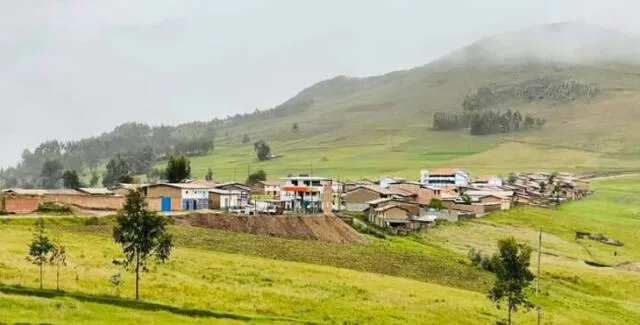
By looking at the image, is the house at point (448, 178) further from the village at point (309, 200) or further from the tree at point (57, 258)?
the tree at point (57, 258)

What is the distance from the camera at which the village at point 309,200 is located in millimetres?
90500

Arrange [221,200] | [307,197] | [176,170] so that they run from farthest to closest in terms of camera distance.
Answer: [176,170] → [307,197] → [221,200]

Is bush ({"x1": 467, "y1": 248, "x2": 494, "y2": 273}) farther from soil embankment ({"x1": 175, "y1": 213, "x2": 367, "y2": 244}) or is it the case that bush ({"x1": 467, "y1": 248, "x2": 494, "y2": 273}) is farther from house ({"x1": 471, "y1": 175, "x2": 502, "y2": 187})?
house ({"x1": 471, "y1": 175, "x2": 502, "y2": 187})

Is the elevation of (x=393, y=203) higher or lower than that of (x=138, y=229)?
lower

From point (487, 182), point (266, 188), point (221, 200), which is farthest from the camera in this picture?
point (487, 182)

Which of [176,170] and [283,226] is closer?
[283,226]

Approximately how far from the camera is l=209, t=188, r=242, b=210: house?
358ft

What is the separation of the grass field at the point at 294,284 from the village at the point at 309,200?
1263cm

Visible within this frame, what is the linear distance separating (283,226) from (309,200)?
25255 millimetres

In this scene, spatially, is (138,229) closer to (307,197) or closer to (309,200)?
(309,200)

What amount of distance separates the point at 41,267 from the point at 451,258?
49.4 meters

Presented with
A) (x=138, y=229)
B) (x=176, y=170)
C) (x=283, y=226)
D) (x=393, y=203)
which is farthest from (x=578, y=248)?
(x=138, y=229)

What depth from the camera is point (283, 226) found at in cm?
8544

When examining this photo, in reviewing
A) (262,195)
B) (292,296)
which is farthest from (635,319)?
(262,195)
